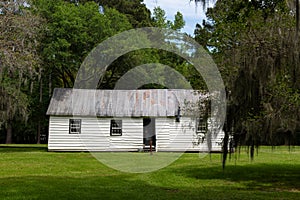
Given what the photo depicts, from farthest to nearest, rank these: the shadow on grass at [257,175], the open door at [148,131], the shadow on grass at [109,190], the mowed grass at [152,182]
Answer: the open door at [148,131] < the shadow on grass at [257,175] < the mowed grass at [152,182] < the shadow on grass at [109,190]

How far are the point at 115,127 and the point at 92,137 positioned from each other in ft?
4.74

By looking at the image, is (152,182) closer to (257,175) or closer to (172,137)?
(257,175)

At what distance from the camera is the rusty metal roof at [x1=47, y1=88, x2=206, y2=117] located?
22.7m

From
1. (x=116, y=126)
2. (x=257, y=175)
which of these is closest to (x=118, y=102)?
(x=116, y=126)

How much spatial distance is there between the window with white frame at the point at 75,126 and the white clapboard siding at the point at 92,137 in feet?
0.63

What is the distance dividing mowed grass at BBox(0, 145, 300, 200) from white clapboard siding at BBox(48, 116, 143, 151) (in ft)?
24.5

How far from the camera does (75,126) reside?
22.8 metres

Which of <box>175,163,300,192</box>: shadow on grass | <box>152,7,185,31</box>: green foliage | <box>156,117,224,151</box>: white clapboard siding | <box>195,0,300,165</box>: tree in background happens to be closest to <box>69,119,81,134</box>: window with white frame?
<box>156,117,224,151</box>: white clapboard siding

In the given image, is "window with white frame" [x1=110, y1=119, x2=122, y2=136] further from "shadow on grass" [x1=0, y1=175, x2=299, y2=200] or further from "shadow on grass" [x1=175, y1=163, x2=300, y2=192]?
"shadow on grass" [x1=0, y1=175, x2=299, y2=200]

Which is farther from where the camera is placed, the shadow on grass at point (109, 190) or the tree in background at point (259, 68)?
the shadow on grass at point (109, 190)

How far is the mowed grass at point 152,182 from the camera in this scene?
340 inches

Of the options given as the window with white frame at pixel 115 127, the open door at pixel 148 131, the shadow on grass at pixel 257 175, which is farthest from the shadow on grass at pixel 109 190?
the open door at pixel 148 131

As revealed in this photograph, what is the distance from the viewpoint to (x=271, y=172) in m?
13.3

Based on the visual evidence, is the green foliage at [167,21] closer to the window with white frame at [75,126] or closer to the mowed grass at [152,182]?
the window with white frame at [75,126]
